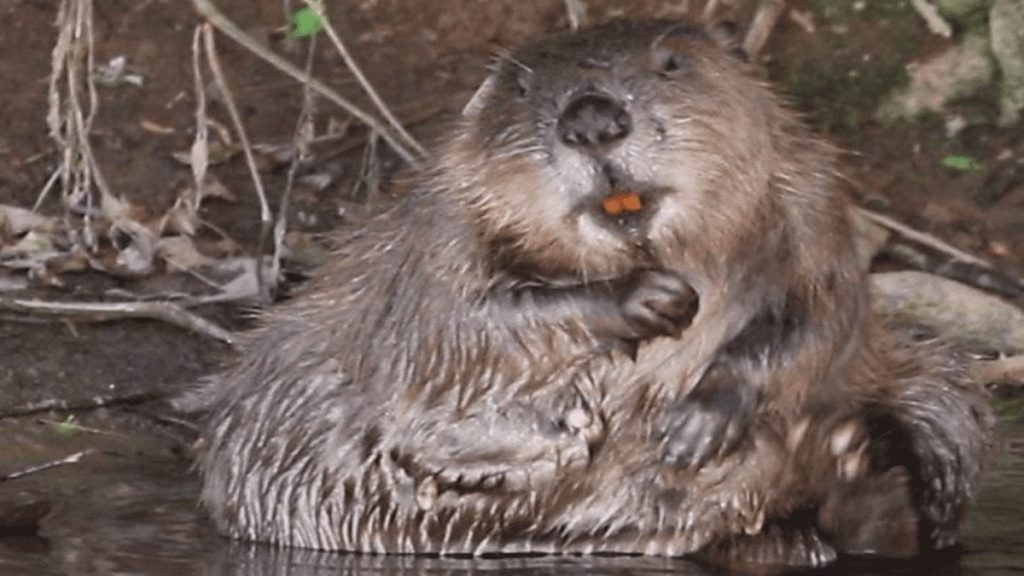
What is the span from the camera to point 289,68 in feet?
A: 20.7

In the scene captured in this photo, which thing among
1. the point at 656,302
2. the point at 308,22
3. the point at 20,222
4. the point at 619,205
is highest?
the point at 308,22

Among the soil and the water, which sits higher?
the soil

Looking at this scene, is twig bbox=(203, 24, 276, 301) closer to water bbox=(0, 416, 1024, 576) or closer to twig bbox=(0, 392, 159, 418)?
twig bbox=(0, 392, 159, 418)

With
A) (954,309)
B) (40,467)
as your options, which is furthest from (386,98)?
(40,467)

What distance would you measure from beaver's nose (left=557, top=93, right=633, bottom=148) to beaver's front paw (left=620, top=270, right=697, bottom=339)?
0.94 feet

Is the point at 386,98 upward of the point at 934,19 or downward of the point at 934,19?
downward

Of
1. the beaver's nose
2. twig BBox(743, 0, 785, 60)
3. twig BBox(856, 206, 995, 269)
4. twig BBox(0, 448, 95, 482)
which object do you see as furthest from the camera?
twig BBox(743, 0, 785, 60)

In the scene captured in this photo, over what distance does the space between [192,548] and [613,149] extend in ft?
3.35

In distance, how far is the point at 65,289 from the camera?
19.9ft

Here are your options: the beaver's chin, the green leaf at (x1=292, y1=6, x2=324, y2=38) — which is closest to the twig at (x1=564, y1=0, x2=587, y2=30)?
the green leaf at (x1=292, y1=6, x2=324, y2=38)

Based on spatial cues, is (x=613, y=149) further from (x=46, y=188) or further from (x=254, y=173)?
(x=46, y=188)

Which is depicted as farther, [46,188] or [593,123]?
[46,188]

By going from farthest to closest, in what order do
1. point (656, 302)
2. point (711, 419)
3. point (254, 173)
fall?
point (254, 173) → point (711, 419) → point (656, 302)

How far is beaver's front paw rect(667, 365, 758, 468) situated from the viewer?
4.46 m
